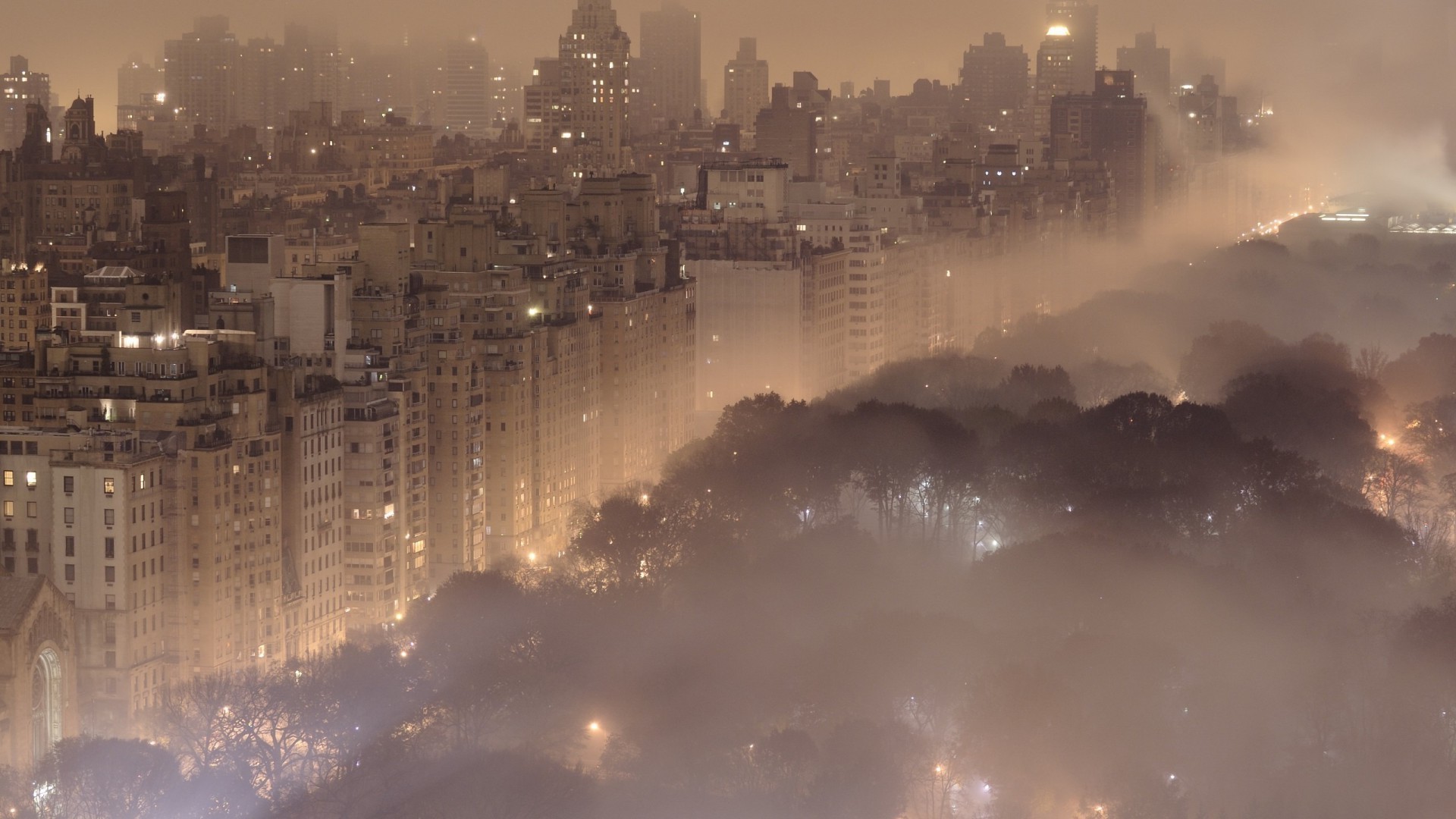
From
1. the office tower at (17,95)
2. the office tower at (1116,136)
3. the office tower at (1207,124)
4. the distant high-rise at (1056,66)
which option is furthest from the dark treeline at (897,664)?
the distant high-rise at (1056,66)

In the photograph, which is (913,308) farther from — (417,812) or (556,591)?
(417,812)

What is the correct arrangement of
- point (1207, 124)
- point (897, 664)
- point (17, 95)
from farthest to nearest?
point (1207, 124), point (17, 95), point (897, 664)

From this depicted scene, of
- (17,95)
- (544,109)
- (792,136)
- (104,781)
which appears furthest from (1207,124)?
(104,781)

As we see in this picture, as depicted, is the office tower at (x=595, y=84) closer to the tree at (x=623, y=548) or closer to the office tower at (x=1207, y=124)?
the office tower at (x=1207, y=124)

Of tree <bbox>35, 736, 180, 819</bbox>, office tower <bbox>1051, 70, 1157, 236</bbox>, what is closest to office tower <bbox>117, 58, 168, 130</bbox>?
office tower <bbox>1051, 70, 1157, 236</bbox>

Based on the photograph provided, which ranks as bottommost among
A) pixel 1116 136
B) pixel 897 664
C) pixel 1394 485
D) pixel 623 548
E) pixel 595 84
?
pixel 897 664

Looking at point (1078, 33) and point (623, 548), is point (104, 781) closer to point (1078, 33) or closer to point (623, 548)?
point (623, 548)
